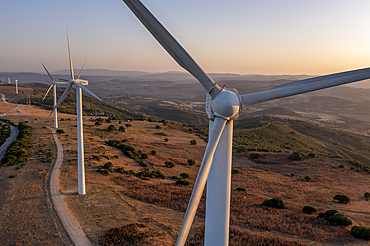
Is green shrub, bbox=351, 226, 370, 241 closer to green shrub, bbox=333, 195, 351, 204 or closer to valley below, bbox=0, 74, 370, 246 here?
valley below, bbox=0, 74, 370, 246

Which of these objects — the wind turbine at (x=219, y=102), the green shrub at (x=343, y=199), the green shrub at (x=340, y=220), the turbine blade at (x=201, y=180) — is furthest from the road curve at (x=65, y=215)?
the green shrub at (x=343, y=199)

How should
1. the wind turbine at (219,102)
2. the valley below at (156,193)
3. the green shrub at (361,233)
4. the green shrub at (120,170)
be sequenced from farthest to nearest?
the green shrub at (120,170) → the green shrub at (361,233) → the valley below at (156,193) → the wind turbine at (219,102)

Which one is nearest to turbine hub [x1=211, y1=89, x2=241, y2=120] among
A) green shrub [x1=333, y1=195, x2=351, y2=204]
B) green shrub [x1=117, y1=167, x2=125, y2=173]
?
green shrub [x1=333, y1=195, x2=351, y2=204]

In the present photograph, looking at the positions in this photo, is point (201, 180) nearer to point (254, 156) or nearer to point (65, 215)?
point (65, 215)

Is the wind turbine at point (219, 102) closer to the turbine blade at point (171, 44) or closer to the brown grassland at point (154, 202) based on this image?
the turbine blade at point (171, 44)

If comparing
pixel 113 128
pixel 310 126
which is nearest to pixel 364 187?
pixel 113 128

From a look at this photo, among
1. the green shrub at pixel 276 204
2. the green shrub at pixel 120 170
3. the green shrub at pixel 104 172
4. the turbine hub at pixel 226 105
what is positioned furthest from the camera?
the green shrub at pixel 120 170

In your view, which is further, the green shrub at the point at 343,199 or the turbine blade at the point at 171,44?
the green shrub at the point at 343,199
